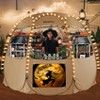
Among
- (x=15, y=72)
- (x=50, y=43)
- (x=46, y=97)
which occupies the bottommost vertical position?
(x=46, y=97)

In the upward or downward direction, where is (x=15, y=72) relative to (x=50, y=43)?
downward

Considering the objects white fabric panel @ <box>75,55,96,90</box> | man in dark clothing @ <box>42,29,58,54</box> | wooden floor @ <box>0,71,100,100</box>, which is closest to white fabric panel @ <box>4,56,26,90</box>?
wooden floor @ <box>0,71,100,100</box>

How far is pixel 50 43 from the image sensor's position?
8.82 metres

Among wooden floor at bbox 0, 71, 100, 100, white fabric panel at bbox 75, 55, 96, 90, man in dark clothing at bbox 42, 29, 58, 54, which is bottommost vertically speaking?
wooden floor at bbox 0, 71, 100, 100

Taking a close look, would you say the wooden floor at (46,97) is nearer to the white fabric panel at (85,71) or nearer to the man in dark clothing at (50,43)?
the white fabric panel at (85,71)

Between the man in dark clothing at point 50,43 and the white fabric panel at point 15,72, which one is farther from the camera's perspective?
the white fabric panel at point 15,72

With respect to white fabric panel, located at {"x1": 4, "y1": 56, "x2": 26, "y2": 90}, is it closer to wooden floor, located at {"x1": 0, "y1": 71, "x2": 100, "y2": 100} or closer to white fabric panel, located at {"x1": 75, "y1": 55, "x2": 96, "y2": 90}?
wooden floor, located at {"x1": 0, "y1": 71, "x2": 100, "y2": 100}

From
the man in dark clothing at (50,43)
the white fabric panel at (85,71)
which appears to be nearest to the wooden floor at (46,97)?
the white fabric panel at (85,71)

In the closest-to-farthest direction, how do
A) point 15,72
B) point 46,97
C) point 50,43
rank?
point 50,43
point 46,97
point 15,72

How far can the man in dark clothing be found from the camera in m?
8.86

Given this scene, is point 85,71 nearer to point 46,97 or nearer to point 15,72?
point 46,97

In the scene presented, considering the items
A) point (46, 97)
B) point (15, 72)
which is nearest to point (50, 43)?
point (15, 72)

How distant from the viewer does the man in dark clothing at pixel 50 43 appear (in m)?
8.86

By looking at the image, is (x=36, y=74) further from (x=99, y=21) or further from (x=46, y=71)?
(x=99, y=21)
